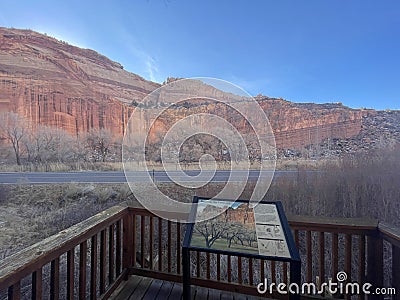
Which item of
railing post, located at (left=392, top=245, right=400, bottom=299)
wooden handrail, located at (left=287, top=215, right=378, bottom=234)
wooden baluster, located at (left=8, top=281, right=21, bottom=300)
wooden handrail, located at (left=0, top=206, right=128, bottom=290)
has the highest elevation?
wooden handrail, located at (left=0, top=206, right=128, bottom=290)

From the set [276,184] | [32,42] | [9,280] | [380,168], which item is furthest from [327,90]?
[32,42]

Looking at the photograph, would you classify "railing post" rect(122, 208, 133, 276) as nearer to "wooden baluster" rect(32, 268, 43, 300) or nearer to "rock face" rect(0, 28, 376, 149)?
"wooden baluster" rect(32, 268, 43, 300)

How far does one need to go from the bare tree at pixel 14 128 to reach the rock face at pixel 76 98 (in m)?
1.19

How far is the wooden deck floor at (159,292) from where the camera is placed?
5.78ft

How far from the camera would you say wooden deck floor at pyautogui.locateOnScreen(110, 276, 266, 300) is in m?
1.76

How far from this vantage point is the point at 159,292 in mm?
1826

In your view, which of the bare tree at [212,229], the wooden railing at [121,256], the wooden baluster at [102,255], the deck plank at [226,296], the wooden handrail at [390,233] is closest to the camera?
the wooden railing at [121,256]

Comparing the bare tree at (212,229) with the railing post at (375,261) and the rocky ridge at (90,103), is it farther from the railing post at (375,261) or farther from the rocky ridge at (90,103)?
the rocky ridge at (90,103)

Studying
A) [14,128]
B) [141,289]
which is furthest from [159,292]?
[14,128]

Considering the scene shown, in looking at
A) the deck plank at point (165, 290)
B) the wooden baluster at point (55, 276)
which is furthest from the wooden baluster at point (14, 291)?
→ the deck plank at point (165, 290)

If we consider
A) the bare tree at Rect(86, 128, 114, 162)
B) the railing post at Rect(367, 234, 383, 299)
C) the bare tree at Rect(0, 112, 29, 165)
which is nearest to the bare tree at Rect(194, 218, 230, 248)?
the railing post at Rect(367, 234, 383, 299)

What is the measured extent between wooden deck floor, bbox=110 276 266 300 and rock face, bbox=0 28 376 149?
1364 cm

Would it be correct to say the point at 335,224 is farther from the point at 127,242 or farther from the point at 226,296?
the point at 127,242

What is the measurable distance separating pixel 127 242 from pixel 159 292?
51cm
